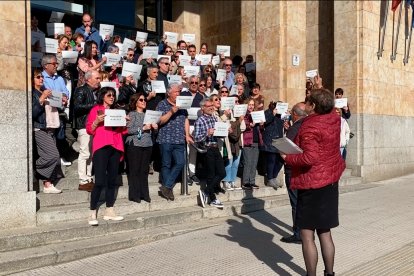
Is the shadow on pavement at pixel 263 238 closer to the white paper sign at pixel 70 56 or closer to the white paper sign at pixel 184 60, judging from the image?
the white paper sign at pixel 184 60

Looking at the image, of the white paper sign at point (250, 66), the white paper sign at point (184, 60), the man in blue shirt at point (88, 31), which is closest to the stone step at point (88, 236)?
the white paper sign at point (184, 60)

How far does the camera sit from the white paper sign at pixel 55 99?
20.6 feet

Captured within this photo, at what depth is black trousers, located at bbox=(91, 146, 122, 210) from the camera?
5914 millimetres

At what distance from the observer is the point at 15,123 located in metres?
5.57

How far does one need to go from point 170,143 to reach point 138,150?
632 millimetres

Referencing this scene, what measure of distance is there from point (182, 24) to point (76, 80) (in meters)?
8.38

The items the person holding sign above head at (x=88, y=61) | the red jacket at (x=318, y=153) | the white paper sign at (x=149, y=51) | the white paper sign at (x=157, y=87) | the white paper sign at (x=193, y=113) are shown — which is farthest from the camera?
the white paper sign at (x=149, y=51)

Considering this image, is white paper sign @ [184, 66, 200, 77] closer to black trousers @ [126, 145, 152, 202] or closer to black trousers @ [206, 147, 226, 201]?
black trousers @ [206, 147, 226, 201]

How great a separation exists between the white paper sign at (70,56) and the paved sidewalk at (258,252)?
362 centimetres

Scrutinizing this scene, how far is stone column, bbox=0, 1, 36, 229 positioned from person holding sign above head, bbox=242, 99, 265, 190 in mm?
4141

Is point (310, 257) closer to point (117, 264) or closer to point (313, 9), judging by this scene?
point (117, 264)

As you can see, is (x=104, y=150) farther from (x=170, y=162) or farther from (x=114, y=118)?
(x=170, y=162)

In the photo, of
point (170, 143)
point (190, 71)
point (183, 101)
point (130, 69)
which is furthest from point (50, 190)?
point (190, 71)

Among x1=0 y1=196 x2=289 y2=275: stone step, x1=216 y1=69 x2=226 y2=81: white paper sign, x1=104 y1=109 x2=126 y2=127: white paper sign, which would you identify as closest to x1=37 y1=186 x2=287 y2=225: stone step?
x1=0 y1=196 x2=289 y2=275: stone step
